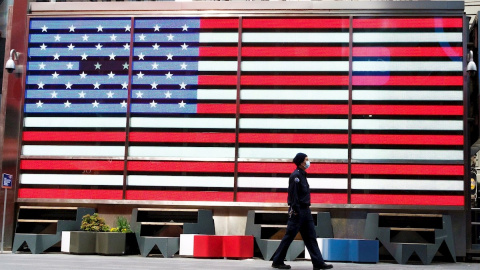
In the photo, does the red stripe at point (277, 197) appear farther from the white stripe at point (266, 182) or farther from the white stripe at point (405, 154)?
the white stripe at point (405, 154)

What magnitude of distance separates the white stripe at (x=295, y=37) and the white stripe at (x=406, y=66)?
0.75 m

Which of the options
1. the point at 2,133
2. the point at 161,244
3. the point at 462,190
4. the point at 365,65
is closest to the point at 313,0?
the point at 365,65

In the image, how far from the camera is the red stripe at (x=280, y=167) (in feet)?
57.3

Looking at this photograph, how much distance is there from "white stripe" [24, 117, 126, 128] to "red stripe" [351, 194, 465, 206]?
243 inches

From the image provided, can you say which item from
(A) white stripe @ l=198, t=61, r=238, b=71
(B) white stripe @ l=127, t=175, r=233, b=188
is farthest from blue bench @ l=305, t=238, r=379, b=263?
(A) white stripe @ l=198, t=61, r=238, b=71

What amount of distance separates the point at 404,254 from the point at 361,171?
241 cm

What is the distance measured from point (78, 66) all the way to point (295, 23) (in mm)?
5660

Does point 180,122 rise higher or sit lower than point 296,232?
higher

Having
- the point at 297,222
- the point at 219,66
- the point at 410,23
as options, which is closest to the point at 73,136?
the point at 219,66

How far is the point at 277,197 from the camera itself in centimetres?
1752

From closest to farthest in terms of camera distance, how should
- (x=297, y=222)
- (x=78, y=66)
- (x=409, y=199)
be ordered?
(x=297, y=222) < (x=409, y=199) < (x=78, y=66)

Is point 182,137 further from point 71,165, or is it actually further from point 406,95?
point 406,95

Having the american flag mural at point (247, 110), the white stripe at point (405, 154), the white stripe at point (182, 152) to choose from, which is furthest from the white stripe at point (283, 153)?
the white stripe at point (405, 154)

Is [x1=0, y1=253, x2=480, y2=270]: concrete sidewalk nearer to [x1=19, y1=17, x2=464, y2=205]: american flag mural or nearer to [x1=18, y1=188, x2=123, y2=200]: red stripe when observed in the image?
[x1=18, y1=188, x2=123, y2=200]: red stripe
